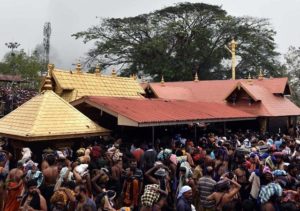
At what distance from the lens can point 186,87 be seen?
85.9ft

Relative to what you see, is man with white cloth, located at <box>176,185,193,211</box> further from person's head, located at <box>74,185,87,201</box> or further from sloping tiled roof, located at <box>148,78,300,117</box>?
sloping tiled roof, located at <box>148,78,300,117</box>

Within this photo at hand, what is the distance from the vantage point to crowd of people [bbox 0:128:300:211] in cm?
592

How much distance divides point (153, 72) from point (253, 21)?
12473 mm

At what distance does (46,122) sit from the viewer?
452 inches

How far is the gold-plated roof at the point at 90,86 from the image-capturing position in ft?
54.2

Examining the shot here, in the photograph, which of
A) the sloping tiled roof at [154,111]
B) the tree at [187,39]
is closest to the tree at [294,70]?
the tree at [187,39]

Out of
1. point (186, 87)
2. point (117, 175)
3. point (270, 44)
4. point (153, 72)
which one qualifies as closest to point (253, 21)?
point (270, 44)

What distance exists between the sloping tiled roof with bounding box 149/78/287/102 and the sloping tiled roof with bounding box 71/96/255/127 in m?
6.23

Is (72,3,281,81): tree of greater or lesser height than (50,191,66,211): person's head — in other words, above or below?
above

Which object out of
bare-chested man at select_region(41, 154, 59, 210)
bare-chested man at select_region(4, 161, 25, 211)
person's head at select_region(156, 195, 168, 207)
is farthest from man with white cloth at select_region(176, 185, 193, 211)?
bare-chested man at select_region(4, 161, 25, 211)

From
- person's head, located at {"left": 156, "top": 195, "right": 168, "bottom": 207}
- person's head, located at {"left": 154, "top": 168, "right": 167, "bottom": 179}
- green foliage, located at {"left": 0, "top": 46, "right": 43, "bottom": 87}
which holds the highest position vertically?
green foliage, located at {"left": 0, "top": 46, "right": 43, "bottom": 87}

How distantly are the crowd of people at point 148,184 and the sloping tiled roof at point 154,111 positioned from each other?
2.37 metres

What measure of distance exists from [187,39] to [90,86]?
81.1ft

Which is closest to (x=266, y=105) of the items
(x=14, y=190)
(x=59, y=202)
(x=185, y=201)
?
(x=185, y=201)
